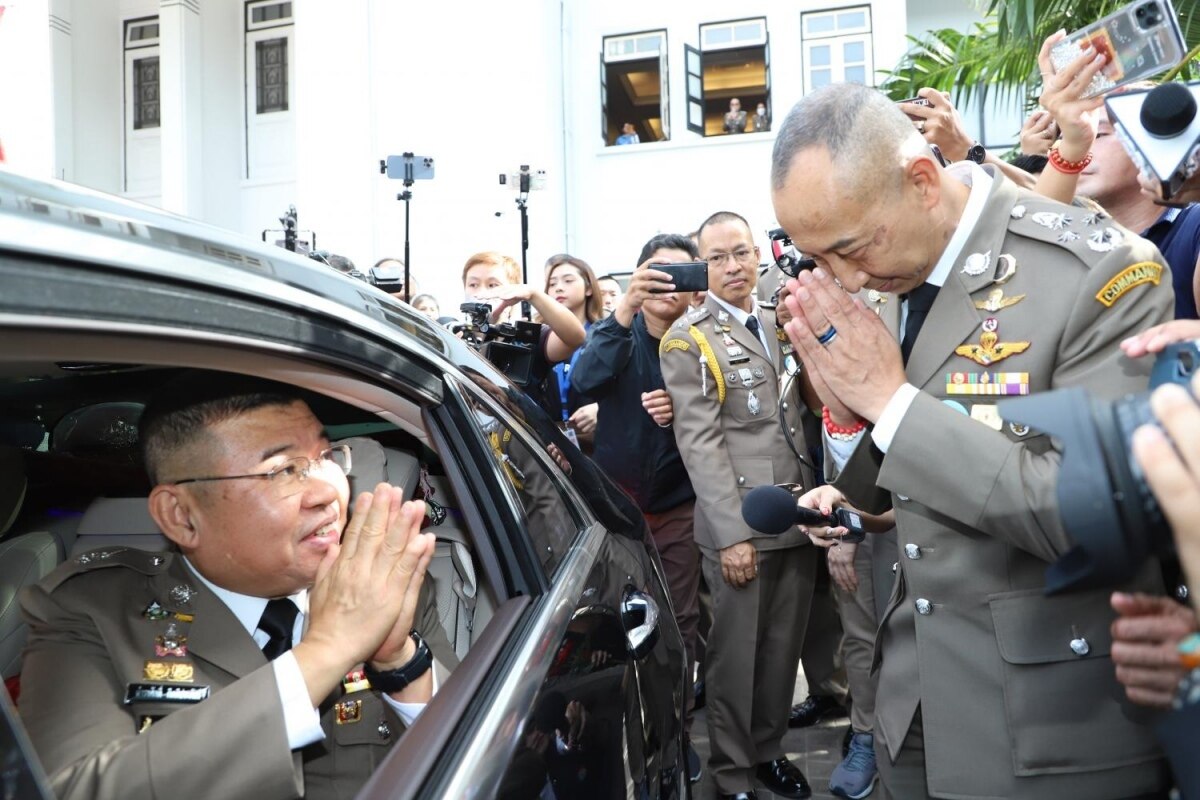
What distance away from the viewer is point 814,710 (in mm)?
A: 4520

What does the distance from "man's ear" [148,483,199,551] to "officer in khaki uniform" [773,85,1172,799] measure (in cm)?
112

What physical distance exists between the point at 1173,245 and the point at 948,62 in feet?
38.6

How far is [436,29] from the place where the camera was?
610 inches

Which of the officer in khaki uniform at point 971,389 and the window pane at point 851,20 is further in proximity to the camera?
the window pane at point 851,20

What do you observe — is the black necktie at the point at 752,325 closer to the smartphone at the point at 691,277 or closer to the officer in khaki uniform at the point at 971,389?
the smartphone at the point at 691,277

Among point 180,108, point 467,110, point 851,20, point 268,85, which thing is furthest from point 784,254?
point 268,85

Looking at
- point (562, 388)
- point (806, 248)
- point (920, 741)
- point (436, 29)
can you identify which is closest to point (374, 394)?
point (806, 248)

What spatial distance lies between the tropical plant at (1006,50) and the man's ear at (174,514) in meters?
2.60

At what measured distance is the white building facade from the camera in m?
15.3

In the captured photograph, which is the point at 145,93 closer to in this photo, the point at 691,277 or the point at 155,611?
the point at 691,277

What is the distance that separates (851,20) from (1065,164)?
49.2 ft

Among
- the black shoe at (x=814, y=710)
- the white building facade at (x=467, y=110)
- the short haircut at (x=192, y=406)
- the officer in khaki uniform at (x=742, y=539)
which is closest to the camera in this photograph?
the short haircut at (x=192, y=406)

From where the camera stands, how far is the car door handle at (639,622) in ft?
6.29

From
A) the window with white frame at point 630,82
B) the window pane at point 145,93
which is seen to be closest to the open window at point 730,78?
the window with white frame at point 630,82
